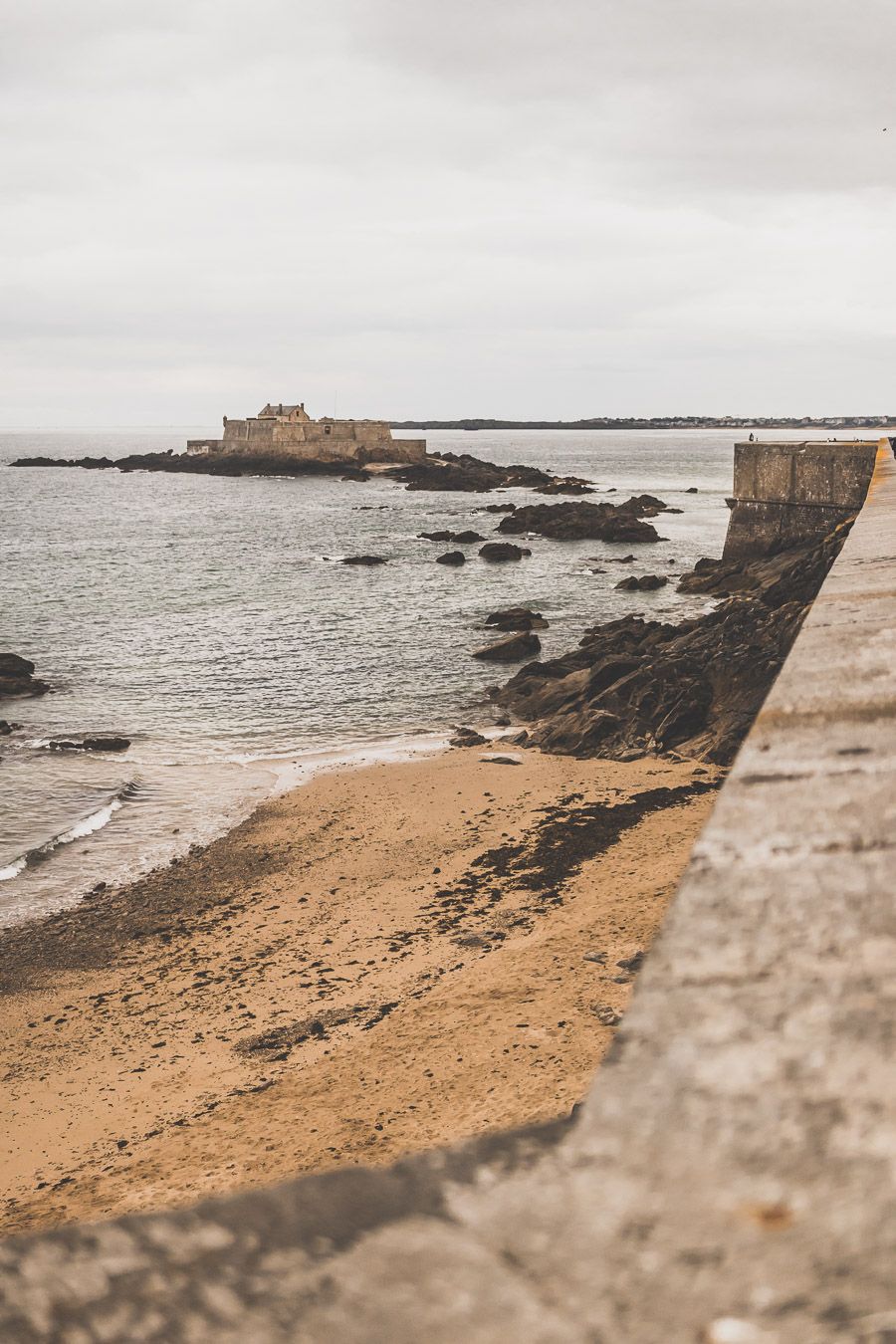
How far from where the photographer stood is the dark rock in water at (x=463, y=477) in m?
71.9

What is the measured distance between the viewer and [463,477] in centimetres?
7338

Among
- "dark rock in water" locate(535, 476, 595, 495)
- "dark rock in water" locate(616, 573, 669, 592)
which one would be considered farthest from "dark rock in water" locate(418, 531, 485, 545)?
"dark rock in water" locate(535, 476, 595, 495)

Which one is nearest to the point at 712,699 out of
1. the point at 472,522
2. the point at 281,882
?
the point at 281,882

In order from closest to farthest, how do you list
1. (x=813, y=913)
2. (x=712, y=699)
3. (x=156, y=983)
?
(x=813, y=913), (x=156, y=983), (x=712, y=699)

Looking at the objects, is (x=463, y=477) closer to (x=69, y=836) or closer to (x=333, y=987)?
(x=69, y=836)

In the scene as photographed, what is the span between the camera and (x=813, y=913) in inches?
49.7

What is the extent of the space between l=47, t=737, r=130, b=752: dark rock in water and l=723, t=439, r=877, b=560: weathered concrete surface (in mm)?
10821

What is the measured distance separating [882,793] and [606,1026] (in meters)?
3.69

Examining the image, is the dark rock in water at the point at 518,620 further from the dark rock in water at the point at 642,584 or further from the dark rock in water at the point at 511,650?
the dark rock in water at the point at 642,584

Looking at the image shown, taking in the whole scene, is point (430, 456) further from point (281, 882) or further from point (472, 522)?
point (281, 882)

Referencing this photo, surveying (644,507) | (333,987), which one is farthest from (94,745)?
(644,507)

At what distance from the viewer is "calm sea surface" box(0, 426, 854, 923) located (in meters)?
11.1

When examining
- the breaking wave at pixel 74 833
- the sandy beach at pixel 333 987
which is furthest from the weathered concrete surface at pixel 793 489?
the breaking wave at pixel 74 833

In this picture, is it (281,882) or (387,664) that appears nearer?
(281,882)
